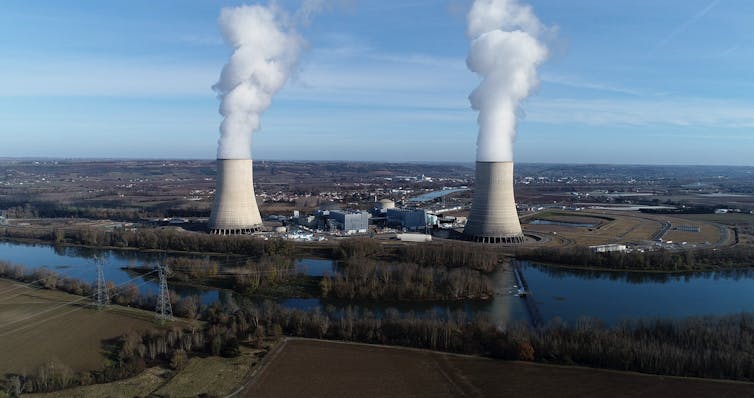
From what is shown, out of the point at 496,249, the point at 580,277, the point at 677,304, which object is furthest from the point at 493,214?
the point at 677,304

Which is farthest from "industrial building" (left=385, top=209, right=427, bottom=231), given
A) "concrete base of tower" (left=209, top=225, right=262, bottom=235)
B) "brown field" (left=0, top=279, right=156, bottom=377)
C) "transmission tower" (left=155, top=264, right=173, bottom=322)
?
"brown field" (left=0, top=279, right=156, bottom=377)

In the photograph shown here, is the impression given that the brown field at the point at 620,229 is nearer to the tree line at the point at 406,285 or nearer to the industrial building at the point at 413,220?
the industrial building at the point at 413,220

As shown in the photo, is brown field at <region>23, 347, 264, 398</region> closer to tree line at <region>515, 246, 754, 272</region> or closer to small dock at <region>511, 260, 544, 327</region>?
small dock at <region>511, 260, 544, 327</region>

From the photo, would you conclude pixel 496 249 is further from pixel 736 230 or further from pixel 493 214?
pixel 736 230

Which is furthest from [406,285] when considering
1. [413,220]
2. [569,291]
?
[413,220]

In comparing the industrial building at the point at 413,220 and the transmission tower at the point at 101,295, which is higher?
the industrial building at the point at 413,220

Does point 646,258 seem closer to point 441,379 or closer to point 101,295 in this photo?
point 441,379

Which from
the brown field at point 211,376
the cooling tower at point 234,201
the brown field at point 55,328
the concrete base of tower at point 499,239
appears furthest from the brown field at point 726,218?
the brown field at point 55,328
